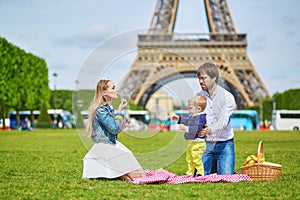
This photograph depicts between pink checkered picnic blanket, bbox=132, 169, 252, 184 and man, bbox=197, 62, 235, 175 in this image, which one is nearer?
pink checkered picnic blanket, bbox=132, 169, 252, 184

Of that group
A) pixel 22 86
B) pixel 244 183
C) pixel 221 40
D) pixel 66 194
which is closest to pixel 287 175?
pixel 244 183

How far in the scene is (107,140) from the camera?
670cm

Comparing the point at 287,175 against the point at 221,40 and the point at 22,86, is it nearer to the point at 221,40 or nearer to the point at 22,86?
the point at 22,86

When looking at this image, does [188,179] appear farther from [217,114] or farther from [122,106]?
[122,106]

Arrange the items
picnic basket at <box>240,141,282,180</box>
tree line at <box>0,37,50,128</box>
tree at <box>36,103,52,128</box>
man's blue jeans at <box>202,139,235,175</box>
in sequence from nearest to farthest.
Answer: picnic basket at <box>240,141,282,180</box> < man's blue jeans at <box>202,139,235,175</box> < tree line at <box>0,37,50,128</box> < tree at <box>36,103,52,128</box>

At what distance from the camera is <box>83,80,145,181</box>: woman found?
6641mm

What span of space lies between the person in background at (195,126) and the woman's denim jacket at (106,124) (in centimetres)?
77

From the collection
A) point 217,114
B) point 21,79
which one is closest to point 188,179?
point 217,114

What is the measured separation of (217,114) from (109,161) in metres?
1.49

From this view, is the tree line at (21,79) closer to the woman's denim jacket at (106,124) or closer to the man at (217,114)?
the woman's denim jacket at (106,124)

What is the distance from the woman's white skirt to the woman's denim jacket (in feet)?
0.28

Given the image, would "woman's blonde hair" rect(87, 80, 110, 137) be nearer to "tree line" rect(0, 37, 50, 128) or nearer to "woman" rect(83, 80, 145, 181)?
"woman" rect(83, 80, 145, 181)

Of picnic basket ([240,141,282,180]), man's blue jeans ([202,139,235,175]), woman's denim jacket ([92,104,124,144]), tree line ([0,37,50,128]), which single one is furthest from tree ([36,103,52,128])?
picnic basket ([240,141,282,180])

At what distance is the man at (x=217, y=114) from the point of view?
683 centimetres
